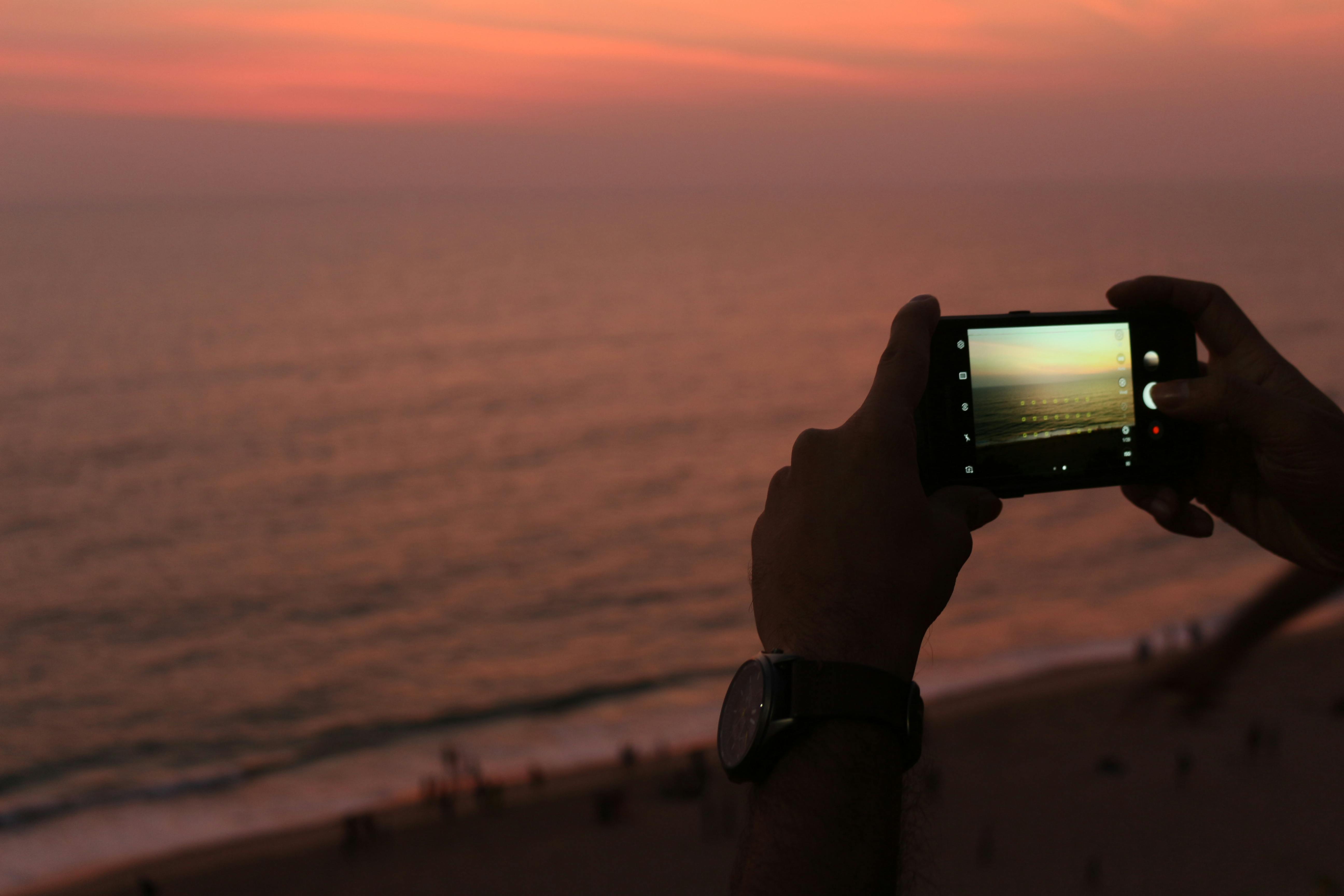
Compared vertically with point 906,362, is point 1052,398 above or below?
below

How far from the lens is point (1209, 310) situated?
2744 mm

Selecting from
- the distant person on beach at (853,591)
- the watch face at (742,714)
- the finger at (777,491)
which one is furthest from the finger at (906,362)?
the watch face at (742,714)

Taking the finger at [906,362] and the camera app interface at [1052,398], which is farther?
the camera app interface at [1052,398]

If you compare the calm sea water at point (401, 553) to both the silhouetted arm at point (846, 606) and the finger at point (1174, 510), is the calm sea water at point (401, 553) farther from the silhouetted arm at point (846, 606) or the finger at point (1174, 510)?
the finger at point (1174, 510)

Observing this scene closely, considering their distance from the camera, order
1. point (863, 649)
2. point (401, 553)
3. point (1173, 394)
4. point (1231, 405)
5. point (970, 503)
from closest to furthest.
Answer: point (863, 649), point (970, 503), point (1231, 405), point (1173, 394), point (401, 553)

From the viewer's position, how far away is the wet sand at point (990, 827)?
1134cm

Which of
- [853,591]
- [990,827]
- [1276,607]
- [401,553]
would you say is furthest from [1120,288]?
[401,553]

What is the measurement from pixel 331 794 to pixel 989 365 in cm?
1543

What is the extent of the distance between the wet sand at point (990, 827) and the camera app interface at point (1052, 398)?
8661 mm

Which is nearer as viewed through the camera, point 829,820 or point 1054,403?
point 829,820

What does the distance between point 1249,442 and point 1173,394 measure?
0.31 m

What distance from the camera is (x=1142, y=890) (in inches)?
427

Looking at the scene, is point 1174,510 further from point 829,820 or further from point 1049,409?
point 829,820

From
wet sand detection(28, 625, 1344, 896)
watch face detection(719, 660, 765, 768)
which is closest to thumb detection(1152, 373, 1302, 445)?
watch face detection(719, 660, 765, 768)
